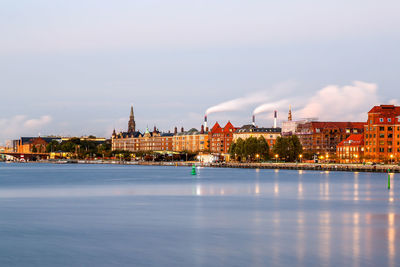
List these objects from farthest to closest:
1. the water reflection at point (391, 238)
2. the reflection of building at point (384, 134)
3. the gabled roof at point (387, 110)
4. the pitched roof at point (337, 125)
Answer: the pitched roof at point (337, 125)
the gabled roof at point (387, 110)
the reflection of building at point (384, 134)
the water reflection at point (391, 238)

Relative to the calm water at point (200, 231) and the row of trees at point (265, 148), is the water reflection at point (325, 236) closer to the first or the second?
the calm water at point (200, 231)

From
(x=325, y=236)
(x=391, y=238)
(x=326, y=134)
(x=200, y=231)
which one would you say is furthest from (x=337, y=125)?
(x=391, y=238)

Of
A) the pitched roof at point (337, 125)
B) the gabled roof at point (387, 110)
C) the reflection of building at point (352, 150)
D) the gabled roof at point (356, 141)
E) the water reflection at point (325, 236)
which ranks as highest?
the gabled roof at point (387, 110)

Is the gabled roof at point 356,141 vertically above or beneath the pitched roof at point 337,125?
beneath

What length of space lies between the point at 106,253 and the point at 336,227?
14.3 metres

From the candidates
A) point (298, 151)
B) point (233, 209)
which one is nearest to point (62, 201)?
point (233, 209)

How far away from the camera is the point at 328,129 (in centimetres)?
18750

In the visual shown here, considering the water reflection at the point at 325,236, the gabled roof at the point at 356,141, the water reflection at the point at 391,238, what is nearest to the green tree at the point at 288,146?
the gabled roof at the point at 356,141

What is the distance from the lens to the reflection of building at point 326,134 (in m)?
186

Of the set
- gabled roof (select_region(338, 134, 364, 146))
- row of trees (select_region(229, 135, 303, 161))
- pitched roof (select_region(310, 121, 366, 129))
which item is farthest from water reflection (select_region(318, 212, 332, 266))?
pitched roof (select_region(310, 121, 366, 129))

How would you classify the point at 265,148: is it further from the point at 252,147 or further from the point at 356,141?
the point at 356,141

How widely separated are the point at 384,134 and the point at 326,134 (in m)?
43.4

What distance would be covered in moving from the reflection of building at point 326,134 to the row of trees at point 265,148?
1825 cm

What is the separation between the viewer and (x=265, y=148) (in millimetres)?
168625
